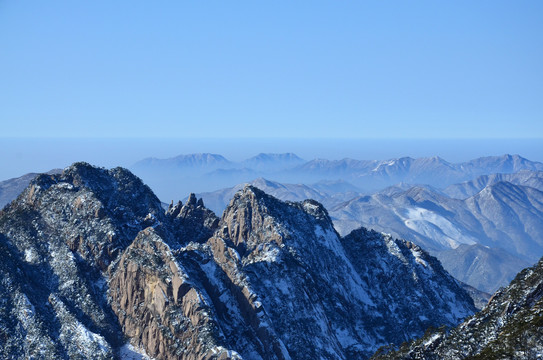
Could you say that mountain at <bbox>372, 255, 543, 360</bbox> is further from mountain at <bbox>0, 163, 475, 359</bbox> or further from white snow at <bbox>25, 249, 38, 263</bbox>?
white snow at <bbox>25, 249, 38, 263</bbox>

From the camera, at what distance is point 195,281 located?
10712cm

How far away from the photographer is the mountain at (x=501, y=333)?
189ft

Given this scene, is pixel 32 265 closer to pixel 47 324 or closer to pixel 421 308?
pixel 47 324

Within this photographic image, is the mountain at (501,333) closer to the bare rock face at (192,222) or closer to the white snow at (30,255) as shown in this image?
the white snow at (30,255)

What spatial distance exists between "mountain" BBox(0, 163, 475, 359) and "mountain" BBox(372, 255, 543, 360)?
33.2 meters

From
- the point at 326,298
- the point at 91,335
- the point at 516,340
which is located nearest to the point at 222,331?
the point at 91,335

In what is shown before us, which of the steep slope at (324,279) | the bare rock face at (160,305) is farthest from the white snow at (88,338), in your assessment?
the steep slope at (324,279)

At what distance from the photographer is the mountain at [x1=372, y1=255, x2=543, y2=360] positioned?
57.7 metres

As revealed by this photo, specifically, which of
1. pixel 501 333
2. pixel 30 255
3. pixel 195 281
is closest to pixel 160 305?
pixel 195 281

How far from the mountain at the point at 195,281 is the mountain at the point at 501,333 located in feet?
109

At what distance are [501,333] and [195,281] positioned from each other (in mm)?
59167

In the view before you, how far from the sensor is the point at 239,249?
143 m

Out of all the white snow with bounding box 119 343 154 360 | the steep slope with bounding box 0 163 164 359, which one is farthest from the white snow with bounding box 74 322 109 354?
the white snow with bounding box 119 343 154 360

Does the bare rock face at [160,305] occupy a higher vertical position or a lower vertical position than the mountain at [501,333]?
lower
